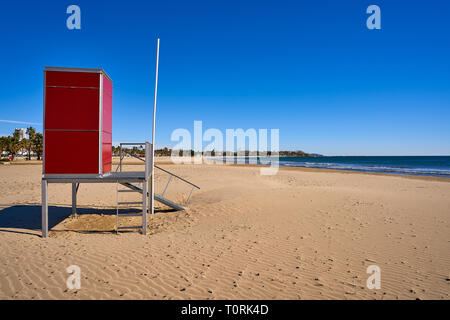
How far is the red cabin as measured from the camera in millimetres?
7870

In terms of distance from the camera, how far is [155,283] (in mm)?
5230

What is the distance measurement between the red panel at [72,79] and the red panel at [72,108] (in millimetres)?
157

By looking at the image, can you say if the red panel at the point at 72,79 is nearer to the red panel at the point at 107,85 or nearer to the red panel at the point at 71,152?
the red panel at the point at 107,85

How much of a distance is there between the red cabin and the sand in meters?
2.42

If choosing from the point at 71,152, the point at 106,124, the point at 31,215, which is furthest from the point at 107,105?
the point at 31,215

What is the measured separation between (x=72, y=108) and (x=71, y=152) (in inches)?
55.6

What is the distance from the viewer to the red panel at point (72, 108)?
7.87 meters

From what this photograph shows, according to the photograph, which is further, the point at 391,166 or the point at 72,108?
the point at 391,166

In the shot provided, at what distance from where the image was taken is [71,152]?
8094 millimetres

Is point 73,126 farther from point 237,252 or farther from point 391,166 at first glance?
point 391,166

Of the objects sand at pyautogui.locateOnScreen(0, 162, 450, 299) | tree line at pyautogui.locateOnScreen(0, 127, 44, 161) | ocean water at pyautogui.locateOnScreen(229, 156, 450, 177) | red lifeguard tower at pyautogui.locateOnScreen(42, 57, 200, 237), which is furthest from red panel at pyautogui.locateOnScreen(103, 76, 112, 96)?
tree line at pyautogui.locateOnScreen(0, 127, 44, 161)

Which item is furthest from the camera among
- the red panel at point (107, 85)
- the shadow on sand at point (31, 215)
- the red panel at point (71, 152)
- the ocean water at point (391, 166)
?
the ocean water at point (391, 166)

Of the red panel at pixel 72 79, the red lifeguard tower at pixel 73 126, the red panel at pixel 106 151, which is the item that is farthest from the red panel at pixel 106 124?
the red panel at pixel 72 79

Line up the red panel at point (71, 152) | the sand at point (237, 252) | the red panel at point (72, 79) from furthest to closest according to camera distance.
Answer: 1. the red panel at point (71, 152)
2. the red panel at point (72, 79)
3. the sand at point (237, 252)
